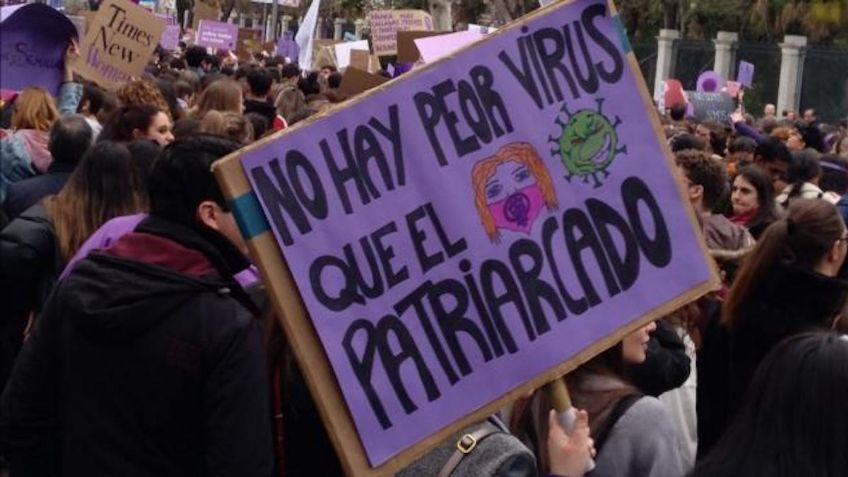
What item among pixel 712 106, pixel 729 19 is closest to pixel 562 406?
pixel 712 106

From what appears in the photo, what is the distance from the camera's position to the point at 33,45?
753cm

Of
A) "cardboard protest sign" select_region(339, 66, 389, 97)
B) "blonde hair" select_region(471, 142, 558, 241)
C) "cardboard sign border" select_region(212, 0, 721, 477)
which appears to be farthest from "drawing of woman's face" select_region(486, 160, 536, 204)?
"cardboard protest sign" select_region(339, 66, 389, 97)

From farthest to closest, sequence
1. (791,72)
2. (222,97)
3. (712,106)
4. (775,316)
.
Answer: (791,72) < (712,106) < (222,97) < (775,316)

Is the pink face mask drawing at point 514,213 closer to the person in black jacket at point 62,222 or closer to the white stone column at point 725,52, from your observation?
the person in black jacket at point 62,222

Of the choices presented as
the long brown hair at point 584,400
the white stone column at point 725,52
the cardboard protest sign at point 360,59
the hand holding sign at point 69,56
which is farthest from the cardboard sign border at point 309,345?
the white stone column at point 725,52

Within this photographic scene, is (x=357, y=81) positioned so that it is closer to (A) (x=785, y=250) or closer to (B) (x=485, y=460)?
(A) (x=785, y=250)

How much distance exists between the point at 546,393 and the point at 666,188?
55 centimetres

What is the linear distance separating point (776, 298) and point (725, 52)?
106 ft

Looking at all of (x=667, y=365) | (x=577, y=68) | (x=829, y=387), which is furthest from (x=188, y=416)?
(x=667, y=365)

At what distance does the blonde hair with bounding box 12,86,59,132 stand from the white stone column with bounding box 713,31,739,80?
29683 mm

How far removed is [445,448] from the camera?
3166 millimetres

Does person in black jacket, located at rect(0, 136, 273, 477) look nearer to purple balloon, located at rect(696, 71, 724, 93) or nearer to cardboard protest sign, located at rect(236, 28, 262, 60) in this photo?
purple balloon, located at rect(696, 71, 724, 93)

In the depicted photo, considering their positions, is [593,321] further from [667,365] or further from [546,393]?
[667,365]

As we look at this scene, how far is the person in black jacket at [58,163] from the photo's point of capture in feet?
19.9
